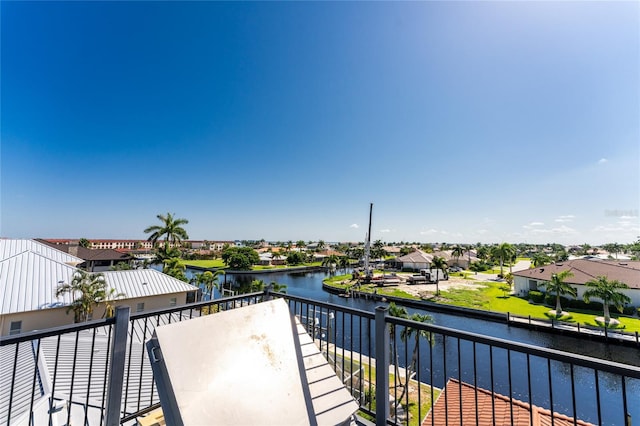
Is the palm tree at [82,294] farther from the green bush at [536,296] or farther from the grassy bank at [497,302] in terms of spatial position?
the green bush at [536,296]

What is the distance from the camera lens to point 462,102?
37.0 feet

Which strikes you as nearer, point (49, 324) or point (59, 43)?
point (59, 43)

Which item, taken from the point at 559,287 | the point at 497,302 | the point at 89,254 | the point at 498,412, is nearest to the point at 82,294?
the point at 498,412

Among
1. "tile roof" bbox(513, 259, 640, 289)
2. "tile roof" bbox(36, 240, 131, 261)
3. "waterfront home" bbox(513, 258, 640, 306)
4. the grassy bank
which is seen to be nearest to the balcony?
the grassy bank

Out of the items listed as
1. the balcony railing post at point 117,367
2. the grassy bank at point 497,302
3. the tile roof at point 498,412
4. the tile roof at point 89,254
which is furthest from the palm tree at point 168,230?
the balcony railing post at point 117,367

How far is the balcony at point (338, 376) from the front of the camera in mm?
1700

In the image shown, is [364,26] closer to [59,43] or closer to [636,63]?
[636,63]

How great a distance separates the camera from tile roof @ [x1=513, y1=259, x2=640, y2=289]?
2361 centimetres

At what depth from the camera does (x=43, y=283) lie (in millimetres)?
12086

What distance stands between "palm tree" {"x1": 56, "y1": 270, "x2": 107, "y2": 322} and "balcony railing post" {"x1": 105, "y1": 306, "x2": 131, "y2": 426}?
1324cm

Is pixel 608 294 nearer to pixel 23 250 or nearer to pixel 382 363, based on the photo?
pixel 382 363

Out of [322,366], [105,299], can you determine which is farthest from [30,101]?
[322,366]

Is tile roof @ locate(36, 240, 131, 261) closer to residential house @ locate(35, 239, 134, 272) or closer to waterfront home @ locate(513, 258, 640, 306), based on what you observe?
residential house @ locate(35, 239, 134, 272)

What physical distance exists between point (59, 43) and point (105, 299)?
10428mm
